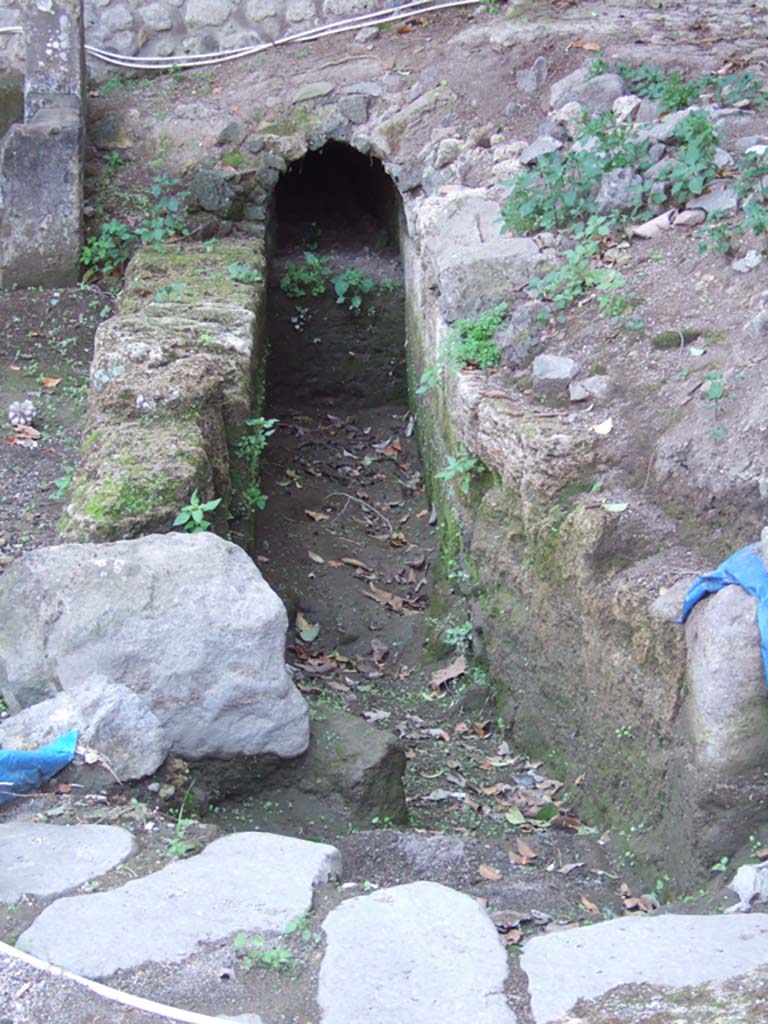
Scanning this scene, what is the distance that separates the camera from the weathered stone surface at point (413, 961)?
8.17 ft

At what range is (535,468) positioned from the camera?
4.50m

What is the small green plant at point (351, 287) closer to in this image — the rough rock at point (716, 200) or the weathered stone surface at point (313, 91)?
the weathered stone surface at point (313, 91)

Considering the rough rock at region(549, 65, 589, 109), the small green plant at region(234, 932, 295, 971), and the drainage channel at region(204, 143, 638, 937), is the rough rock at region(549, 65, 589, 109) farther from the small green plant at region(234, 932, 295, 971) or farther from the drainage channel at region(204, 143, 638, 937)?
the small green plant at region(234, 932, 295, 971)

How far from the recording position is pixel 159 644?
3.75 metres

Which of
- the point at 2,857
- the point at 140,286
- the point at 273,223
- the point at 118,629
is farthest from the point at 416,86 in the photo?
the point at 2,857

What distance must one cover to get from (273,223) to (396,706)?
436 centimetres

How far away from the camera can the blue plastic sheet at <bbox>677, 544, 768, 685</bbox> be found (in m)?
3.36

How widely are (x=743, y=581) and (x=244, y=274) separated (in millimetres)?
3865

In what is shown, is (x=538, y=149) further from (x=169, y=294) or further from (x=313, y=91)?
(x=169, y=294)

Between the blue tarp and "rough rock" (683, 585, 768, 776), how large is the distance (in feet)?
5.89

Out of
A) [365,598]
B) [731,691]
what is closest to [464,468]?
[365,598]

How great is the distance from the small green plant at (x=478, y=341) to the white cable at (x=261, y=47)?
3.65 metres

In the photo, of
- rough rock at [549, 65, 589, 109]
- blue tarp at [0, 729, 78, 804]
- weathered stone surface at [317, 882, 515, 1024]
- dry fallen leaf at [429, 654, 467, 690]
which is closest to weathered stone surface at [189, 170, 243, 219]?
rough rock at [549, 65, 589, 109]

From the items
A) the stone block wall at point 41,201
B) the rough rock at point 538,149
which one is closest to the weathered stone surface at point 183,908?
the rough rock at point 538,149
